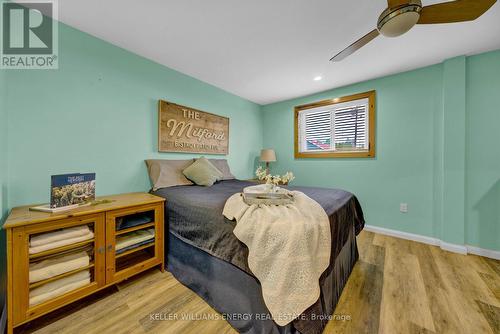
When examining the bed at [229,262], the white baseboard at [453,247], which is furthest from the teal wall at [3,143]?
the white baseboard at [453,247]

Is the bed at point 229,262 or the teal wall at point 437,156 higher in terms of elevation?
the teal wall at point 437,156

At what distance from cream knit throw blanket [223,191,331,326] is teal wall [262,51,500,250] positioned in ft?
7.44

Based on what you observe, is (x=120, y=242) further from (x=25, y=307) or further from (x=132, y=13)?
(x=132, y=13)

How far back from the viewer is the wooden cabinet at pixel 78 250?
3.51ft

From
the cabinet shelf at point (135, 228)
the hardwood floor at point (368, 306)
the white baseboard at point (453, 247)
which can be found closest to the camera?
the hardwood floor at point (368, 306)

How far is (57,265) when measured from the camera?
1.22 metres

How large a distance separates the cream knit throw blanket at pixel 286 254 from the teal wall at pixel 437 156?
7.44 feet

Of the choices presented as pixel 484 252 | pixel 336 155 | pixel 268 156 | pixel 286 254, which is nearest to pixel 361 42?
pixel 286 254

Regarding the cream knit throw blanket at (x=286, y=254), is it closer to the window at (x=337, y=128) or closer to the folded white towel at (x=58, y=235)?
the folded white towel at (x=58, y=235)

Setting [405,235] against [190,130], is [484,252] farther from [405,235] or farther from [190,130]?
[190,130]

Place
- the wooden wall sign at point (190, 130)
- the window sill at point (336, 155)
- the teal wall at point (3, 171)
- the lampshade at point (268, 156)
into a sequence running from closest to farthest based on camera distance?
the teal wall at point (3, 171) < the wooden wall sign at point (190, 130) < the window sill at point (336, 155) < the lampshade at point (268, 156)

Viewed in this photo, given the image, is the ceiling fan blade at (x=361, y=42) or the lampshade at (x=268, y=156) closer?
the ceiling fan blade at (x=361, y=42)

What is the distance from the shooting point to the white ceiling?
1511 millimetres

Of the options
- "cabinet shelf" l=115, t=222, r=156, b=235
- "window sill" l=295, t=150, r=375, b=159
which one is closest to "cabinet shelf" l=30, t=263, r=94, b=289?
"cabinet shelf" l=115, t=222, r=156, b=235
